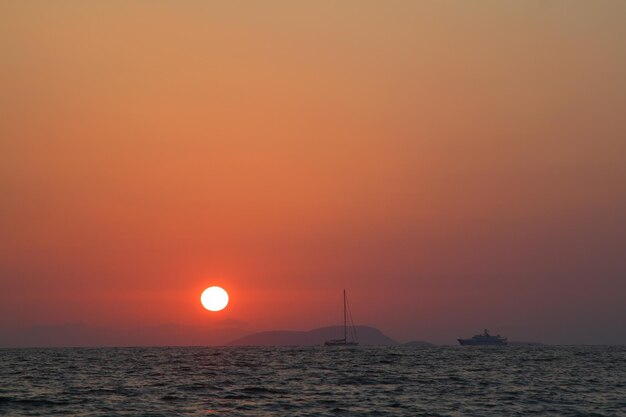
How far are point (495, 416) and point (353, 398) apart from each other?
40.6 ft

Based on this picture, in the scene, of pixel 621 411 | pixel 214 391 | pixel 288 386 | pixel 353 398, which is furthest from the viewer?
pixel 288 386

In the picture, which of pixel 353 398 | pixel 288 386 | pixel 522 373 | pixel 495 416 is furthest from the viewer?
pixel 522 373

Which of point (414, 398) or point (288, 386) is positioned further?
point (288, 386)

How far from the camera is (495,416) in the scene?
4803cm

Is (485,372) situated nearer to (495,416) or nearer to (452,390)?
(452,390)

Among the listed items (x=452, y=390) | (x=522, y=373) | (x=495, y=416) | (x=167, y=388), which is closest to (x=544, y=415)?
(x=495, y=416)

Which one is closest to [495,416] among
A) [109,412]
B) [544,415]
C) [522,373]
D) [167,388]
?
[544,415]

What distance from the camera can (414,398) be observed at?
57.9 m

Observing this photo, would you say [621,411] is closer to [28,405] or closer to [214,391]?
[214,391]

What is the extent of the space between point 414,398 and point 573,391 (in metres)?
16.1

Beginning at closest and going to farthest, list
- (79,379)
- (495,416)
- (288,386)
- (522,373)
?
(495,416) < (288,386) < (79,379) < (522,373)

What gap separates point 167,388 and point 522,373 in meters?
43.0

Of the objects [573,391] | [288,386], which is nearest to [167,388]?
[288,386]

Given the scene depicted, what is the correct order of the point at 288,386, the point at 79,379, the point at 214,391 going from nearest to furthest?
the point at 214,391
the point at 288,386
the point at 79,379
